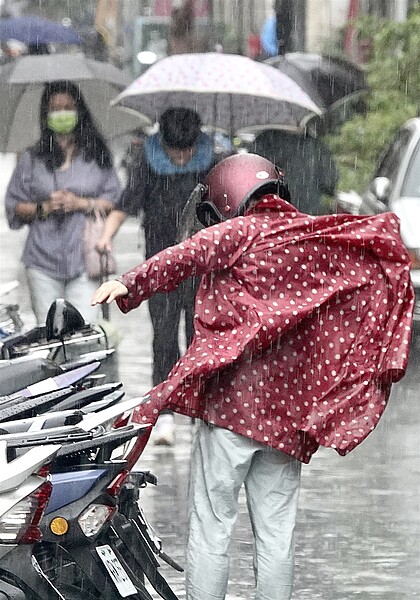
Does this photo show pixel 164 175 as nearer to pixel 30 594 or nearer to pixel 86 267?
pixel 86 267

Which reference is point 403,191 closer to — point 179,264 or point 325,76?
point 325,76

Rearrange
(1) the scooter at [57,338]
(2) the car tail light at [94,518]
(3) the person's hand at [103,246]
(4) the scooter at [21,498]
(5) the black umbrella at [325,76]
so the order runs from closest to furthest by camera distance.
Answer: (4) the scooter at [21,498], (2) the car tail light at [94,518], (1) the scooter at [57,338], (3) the person's hand at [103,246], (5) the black umbrella at [325,76]

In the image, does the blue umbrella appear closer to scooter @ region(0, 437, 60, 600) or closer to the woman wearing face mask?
the woman wearing face mask

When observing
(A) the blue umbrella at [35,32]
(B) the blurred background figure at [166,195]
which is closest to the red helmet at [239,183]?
(B) the blurred background figure at [166,195]

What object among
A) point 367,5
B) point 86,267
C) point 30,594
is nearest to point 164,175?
point 86,267

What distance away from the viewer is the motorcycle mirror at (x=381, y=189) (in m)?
12.8

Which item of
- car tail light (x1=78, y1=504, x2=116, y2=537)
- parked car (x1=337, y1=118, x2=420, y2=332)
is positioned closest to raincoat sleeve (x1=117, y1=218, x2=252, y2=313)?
car tail light (x1=78, y1=504, x2=116, y2=537)

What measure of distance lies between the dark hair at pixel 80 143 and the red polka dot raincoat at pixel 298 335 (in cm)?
376

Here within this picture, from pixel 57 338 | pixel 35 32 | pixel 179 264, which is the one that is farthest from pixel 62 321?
pixel 35 32

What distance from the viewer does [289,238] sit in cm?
543

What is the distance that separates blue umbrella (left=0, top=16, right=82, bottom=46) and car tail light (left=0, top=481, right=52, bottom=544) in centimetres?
1293

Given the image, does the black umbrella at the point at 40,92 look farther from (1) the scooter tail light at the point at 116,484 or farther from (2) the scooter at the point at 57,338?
(1) the scooter tail light at the point at 116,484

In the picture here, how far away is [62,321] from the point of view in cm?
→ 564

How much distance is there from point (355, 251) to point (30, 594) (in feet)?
5.41
